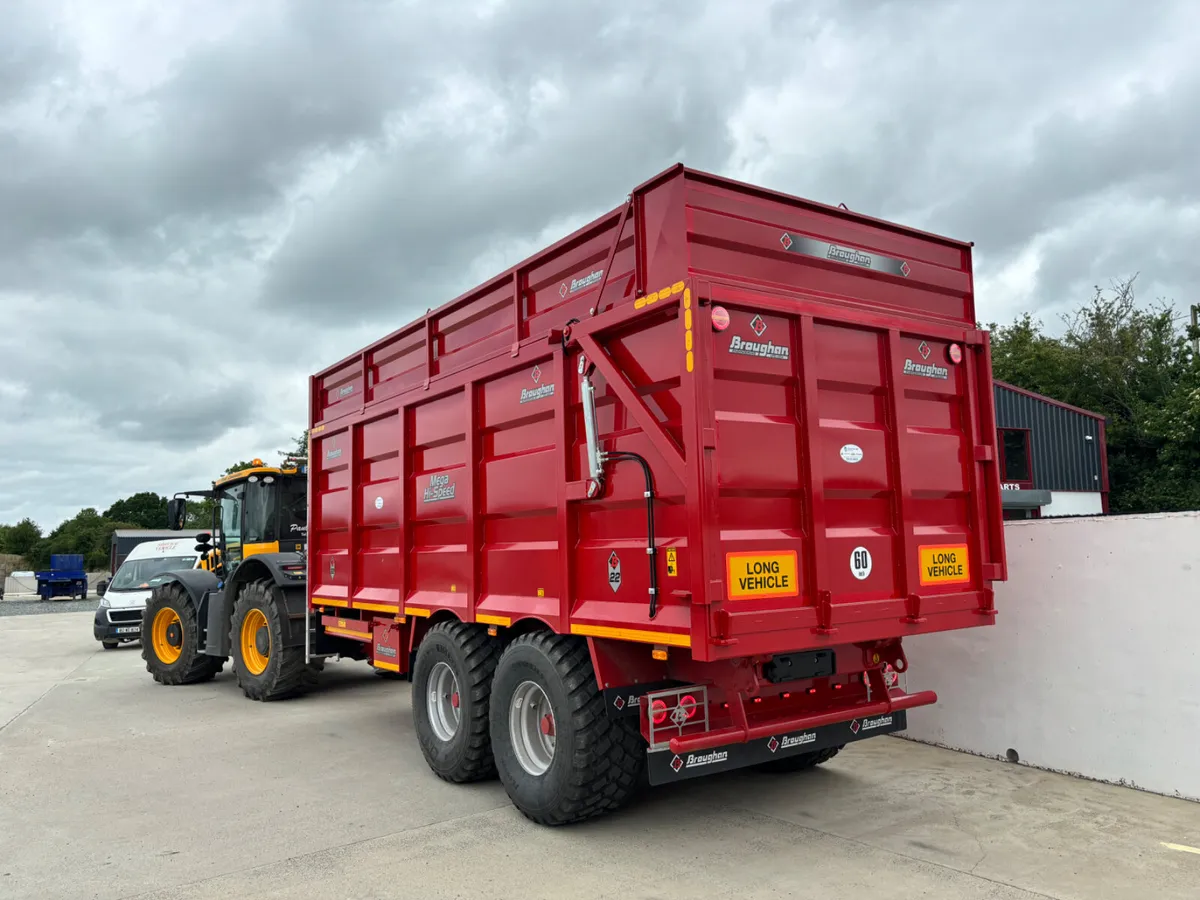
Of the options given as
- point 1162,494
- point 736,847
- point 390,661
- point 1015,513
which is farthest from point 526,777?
point 1162,494

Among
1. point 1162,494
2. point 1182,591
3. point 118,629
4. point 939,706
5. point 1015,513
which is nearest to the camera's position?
point 1182,591

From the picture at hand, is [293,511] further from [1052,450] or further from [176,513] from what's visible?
[1052,450]

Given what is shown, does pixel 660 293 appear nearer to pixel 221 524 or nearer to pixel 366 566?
pixel 366 566

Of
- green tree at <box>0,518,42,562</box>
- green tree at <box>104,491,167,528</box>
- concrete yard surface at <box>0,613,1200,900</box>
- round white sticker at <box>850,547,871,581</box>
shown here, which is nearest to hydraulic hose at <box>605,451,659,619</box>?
round white sticker at <box>850,547,871,581</box>

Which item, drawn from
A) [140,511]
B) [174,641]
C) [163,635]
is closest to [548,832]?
[174,641]

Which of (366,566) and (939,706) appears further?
(366,566)

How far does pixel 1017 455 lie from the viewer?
25062mm

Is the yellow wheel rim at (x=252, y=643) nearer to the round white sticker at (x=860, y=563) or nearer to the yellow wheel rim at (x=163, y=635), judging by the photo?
the yellow wheel rim at (x=163, y=635)

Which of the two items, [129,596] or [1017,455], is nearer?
[129,596]

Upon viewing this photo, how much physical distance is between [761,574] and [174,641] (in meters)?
9.52

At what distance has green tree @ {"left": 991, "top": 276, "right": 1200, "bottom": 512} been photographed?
2502cm

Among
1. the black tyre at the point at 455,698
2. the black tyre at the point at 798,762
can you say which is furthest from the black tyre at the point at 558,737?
the black tyre at the point at 798,762

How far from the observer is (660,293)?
4.39m

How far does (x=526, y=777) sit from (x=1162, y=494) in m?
26.7
